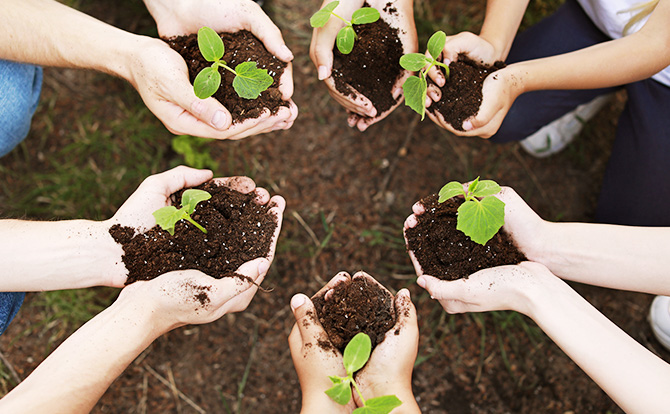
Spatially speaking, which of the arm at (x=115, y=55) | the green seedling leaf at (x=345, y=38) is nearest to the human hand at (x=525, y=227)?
the green seedling leaf at (x=345, y=38)

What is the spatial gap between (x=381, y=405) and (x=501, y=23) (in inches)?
63.6

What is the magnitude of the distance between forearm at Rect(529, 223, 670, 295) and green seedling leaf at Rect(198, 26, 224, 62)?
1.35 metres

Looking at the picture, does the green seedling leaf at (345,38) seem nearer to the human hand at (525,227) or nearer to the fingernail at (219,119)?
the fingernail at (219,119)

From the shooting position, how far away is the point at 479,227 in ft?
4.99

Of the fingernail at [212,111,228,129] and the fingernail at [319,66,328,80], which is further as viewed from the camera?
the fingernail at [319,66,328,80]

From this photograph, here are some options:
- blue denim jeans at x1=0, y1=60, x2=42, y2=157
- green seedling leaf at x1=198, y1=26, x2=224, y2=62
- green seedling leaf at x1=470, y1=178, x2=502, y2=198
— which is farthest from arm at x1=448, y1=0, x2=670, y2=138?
blue denim jeans at x1=0, y1=60, x2=42, y2=157

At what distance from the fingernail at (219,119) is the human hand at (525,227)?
3.08 ft

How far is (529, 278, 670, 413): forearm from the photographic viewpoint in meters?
1.43

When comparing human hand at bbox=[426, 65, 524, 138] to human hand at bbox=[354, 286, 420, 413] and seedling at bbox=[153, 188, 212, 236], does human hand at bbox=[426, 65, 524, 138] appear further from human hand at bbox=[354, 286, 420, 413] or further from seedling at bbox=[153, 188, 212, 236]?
seedling at bbox=[153, 188, 212, 236]

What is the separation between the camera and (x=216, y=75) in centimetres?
167

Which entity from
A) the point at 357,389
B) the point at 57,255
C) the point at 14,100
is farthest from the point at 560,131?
the point at 14,100

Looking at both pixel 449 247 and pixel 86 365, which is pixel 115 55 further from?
pixel 449 247

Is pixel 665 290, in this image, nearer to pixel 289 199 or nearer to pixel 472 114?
pixel 472 114

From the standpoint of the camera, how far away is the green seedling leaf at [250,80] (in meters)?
1.73
